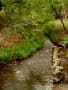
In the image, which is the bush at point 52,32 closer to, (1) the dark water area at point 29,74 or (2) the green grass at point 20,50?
(2) the green grass at point 20,50

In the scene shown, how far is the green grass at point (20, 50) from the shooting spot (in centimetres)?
2828

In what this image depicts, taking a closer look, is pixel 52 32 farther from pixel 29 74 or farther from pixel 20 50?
pixel 29 74

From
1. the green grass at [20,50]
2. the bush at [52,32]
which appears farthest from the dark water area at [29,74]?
the bush at [52,32]

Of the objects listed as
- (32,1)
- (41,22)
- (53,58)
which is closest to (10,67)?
(53,58)

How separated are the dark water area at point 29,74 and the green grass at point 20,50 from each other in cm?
65

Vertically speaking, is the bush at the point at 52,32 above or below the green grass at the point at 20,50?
below

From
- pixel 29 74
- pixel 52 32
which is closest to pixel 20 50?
pixel 29 74

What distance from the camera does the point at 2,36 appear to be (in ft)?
120

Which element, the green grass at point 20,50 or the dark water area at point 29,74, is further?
the green grass at point 20,50

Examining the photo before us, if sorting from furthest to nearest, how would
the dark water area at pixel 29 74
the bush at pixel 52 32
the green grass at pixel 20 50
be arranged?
the bush at pixel 52 32
the green grass at pixel 20 50
the dark water area at pixel 29 74

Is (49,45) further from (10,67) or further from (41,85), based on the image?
(41,85)

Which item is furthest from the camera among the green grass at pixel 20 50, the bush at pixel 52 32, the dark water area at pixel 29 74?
the bush at pixel 52 32

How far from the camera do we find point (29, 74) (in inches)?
976

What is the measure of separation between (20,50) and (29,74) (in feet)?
19.1
